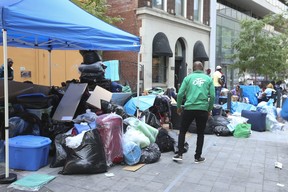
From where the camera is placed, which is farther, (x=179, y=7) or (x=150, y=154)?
(x=179, y=7)

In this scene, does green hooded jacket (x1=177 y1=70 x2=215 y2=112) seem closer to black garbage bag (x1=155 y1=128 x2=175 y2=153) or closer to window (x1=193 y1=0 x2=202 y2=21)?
black garbage bag (x1=155 y1=128 x2=175 y2=153)

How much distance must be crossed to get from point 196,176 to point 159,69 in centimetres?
1269

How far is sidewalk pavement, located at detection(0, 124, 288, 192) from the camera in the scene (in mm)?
4504

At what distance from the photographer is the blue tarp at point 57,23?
14.6 feet

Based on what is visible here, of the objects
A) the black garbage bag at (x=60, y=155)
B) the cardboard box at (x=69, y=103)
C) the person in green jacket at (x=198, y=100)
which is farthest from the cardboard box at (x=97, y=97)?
the person in green jacket at (x=198, y=100)

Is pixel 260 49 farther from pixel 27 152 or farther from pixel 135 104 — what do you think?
pixel 27 152

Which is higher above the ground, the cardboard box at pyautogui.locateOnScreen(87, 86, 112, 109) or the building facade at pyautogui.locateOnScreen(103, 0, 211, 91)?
the building facade at pyautogui.locateOnScreen(103, 0, 211, 91)

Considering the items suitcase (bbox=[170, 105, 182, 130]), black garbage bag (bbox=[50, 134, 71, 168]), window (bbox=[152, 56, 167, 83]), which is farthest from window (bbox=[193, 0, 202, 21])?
black garbage bag (bbox=[50, 134, 71, 168])

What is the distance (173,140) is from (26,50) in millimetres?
8412

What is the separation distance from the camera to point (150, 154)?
5.70 metres

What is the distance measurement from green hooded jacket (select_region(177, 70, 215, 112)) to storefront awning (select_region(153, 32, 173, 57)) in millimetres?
10664

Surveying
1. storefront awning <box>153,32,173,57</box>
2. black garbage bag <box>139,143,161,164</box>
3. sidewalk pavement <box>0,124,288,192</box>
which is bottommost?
sidewalk pavement <box>0,124,288,192</box>

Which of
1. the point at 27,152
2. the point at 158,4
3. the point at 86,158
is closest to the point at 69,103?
the point at 27,152

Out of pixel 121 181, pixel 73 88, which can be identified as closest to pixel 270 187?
pixel 121 181
